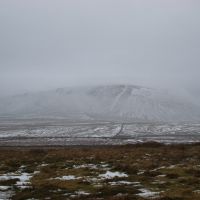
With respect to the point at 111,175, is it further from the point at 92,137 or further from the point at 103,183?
the point at 92,137

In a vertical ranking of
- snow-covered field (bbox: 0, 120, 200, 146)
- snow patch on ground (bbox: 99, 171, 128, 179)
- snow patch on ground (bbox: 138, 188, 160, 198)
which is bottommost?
snow-covered field (bbox: 0, 120, 200, 146)

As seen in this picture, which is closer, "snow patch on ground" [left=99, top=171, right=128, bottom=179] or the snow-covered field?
"snow patch on ground" [left=99, top=171, right=128, bottom=179]

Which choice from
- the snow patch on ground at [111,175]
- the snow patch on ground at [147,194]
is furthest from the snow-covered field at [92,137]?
the snow patch on ground at [147,194]

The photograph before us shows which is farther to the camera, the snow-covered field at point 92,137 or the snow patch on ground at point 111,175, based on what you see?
the snow-covered field at point 92,137

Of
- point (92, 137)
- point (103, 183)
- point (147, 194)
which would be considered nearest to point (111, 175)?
point (103, 183)

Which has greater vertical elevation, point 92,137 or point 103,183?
point 103,183

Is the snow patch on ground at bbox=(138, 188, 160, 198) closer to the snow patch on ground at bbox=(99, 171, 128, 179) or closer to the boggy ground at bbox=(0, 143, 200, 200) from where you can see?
the boggy ground at bbox=(0, 143, 200, 200)

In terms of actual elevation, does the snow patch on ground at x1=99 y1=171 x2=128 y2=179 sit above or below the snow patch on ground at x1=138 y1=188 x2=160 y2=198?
below

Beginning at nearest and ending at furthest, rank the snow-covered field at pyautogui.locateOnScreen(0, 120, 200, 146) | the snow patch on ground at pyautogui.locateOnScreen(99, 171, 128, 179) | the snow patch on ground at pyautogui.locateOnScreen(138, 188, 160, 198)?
the snow patch on ground at pyautogui.locateOnScreen(138, 188, 160, 198) → the snow patch on ground at pyautogui.locateOnScreen(99, 171, 128, 179) → the snow-covered field at pyautogui.locateOnScreen(0, 120, 200, 146)

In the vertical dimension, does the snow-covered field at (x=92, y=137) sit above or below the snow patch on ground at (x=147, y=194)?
below

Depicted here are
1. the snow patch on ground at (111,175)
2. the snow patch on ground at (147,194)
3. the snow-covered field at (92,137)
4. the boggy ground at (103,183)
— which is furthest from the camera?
the snow-covered field at (92,137)

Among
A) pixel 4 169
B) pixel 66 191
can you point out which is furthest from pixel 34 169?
pixel 66 191

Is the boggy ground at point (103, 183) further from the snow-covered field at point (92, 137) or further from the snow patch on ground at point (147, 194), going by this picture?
the snow-covered field at point (92, 137)

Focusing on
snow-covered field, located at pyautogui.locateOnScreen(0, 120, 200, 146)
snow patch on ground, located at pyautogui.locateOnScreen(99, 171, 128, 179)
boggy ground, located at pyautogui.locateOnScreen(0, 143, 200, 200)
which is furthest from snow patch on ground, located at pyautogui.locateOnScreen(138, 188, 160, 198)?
snow-covered field, located at pyautogui.locateOnScreen(0, 120, 200, 146)
